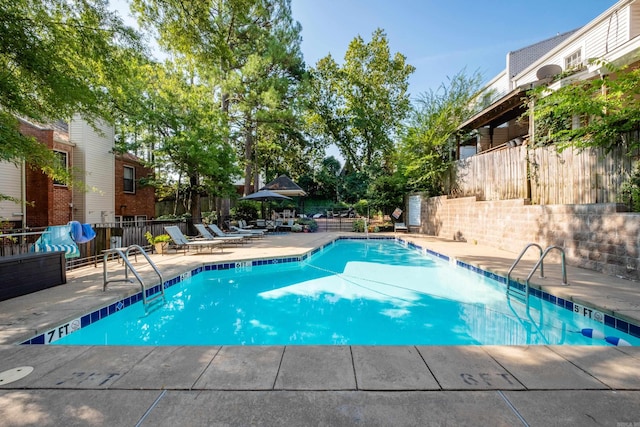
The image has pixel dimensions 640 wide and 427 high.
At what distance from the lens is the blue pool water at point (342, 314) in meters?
3.99

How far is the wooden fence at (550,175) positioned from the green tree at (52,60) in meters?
10.2

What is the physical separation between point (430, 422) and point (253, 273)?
6.43 metres

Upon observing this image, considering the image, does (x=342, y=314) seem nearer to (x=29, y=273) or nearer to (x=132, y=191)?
(x=29, y=273)

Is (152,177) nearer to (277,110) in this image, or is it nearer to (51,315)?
(277,110)

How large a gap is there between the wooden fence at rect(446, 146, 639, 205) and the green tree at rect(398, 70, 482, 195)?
8.83 ft

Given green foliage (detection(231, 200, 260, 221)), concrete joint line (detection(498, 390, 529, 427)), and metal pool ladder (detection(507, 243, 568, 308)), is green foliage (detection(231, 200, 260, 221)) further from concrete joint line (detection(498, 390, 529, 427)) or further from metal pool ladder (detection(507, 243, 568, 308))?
concrete joint line (detection(498, 390, 529, 427))

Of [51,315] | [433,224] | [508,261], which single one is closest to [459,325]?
[508,261]

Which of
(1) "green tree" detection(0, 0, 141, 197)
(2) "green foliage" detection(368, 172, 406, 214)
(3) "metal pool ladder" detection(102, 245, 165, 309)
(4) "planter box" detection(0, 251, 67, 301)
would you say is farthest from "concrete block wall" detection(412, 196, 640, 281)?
(1) "green tree" detection(0, 0, 141, 197)

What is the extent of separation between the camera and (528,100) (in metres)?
9.71

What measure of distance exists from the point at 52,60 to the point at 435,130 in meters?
14.2

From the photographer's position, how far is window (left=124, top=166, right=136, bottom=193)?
1553 centimetres

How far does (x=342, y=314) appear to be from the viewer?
5.00m

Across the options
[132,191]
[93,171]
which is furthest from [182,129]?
[132,191]

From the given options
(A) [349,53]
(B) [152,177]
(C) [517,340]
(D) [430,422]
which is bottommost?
(C) [517,340]
